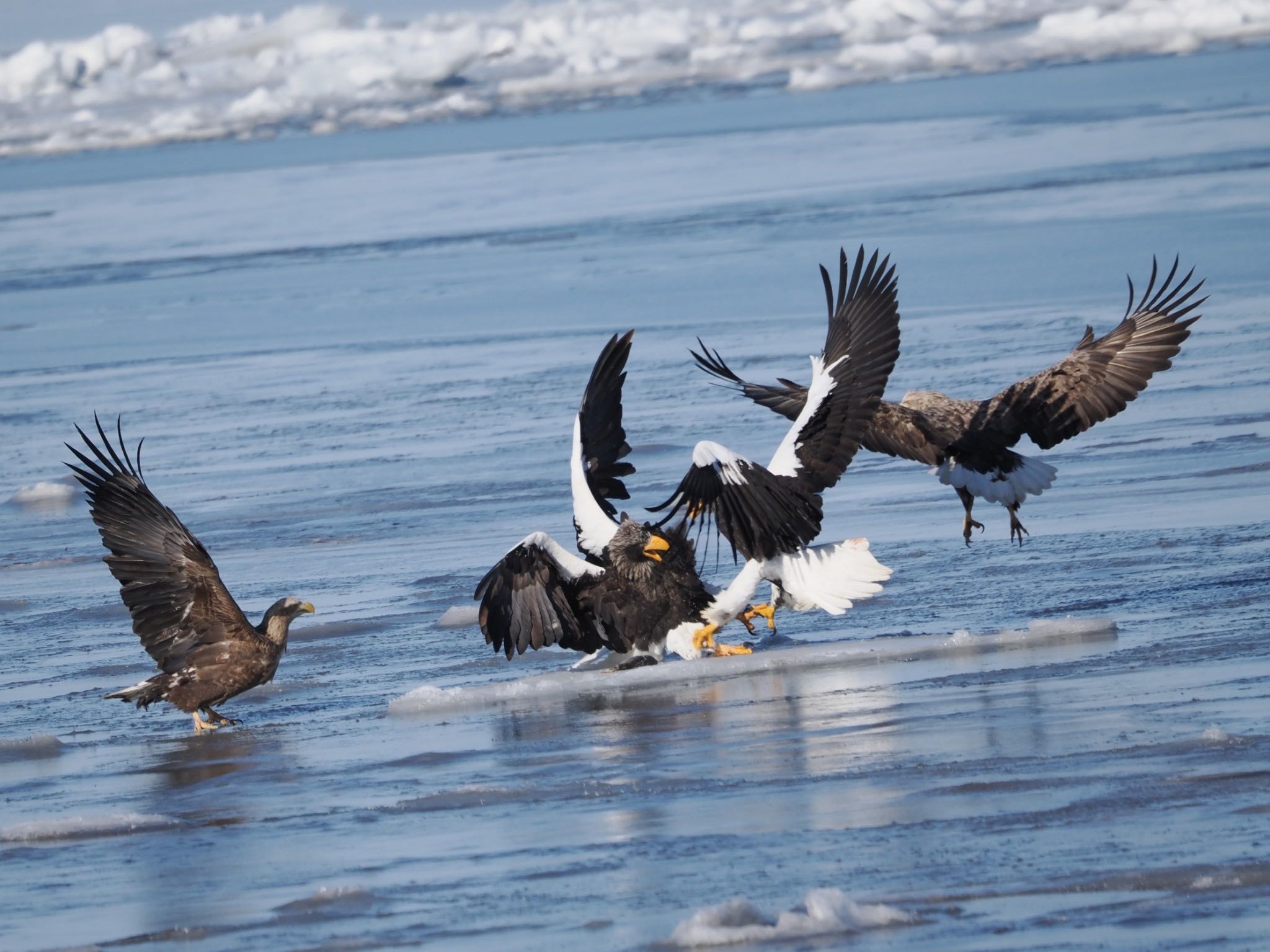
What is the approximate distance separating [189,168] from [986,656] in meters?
27.8

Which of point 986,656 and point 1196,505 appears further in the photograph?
point 1196,505

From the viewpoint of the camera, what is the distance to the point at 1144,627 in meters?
6.91

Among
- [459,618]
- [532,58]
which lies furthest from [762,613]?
[532,58]

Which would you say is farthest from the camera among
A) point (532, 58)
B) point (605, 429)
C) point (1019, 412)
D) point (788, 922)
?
point (532, 58)

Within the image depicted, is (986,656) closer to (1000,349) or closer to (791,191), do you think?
(1000,349)

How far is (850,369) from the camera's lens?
315 inches

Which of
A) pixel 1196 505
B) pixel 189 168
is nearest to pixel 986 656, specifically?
pixel 1196 505

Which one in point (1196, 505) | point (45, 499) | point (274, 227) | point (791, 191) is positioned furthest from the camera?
point (274, 227)

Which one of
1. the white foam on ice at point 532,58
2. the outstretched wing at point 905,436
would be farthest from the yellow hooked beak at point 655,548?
the white foam on ice at point 532,58

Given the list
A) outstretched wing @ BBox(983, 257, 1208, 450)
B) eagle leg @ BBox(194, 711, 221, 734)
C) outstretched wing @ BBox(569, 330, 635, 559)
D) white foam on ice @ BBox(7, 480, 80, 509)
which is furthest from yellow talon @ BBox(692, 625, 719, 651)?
white foam on ice @ BBox(7, 480, 80, 509)

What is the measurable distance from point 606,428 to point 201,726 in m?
2.29

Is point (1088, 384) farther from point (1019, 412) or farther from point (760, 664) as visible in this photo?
point (760, 664)

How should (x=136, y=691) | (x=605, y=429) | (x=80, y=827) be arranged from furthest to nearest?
(x=605, y=429) < (x=136, y=691) < (x=80, y=827)

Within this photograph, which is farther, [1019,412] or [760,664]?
[1019,412]
